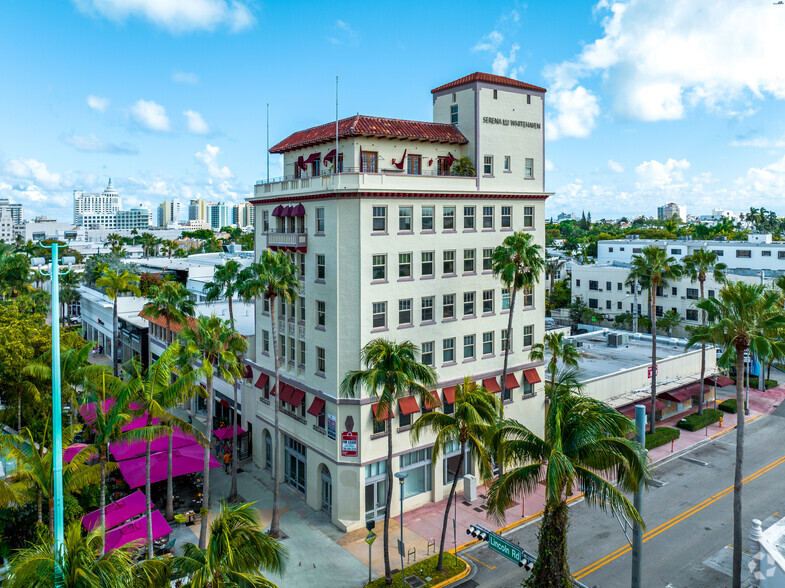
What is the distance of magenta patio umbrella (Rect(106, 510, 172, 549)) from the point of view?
2800 cm

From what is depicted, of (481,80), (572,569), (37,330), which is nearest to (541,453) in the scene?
(572,569)

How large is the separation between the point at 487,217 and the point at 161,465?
88.8 ft

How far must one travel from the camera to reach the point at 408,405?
36.0m

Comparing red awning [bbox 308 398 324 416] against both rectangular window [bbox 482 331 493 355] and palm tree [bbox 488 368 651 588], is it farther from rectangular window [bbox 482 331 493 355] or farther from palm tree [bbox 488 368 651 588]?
palm tree [bbox 488 368 651 588]

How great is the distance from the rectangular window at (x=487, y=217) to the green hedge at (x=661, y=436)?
22041 millimetres

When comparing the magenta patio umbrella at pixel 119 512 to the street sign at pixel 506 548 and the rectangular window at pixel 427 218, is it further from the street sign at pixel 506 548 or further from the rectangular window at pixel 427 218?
the rectangular window at pixel 427 218

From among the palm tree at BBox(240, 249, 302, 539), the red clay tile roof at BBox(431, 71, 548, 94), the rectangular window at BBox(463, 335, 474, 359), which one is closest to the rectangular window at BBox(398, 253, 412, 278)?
the rectangular window at BBox(463, 335, 474, 359)

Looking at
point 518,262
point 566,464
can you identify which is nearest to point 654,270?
point 518,262

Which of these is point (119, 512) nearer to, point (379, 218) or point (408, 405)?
point (408, 405)

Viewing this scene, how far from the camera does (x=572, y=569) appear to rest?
29891 millimetres

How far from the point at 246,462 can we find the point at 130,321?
107ft

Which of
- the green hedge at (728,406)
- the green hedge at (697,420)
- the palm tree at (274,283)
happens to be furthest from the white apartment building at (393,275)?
the green hedge at (728,406)

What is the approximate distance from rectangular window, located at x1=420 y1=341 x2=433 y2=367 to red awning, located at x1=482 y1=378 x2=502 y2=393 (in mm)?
4788

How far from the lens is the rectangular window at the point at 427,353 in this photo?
38.0m
